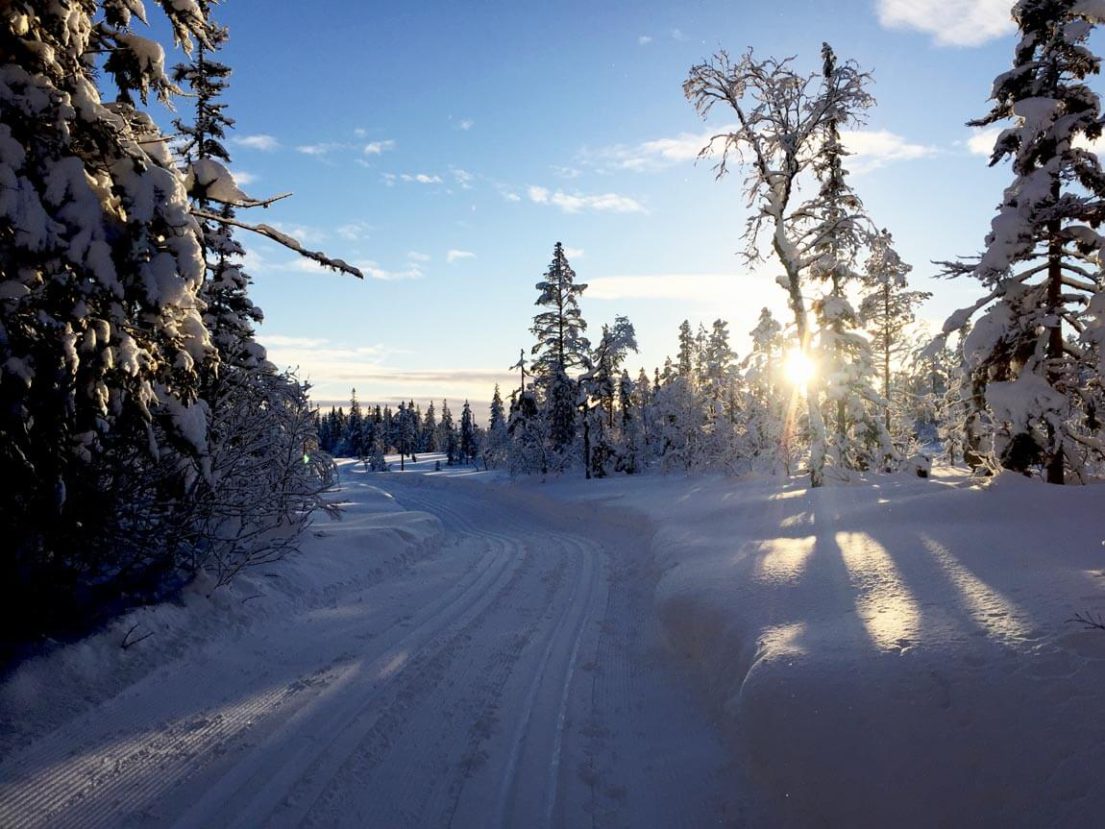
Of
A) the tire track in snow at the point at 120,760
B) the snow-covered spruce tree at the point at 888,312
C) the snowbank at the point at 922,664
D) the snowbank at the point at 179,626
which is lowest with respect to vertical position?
the tire track in snow at the point at 120,760

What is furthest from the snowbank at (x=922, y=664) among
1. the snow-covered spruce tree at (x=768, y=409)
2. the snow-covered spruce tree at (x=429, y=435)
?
the snow-covered spruce tree at (x=429, y=435)

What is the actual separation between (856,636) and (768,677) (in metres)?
0.94

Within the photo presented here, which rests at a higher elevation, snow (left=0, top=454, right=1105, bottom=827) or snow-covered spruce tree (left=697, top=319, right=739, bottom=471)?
snow-covered spruce tree (left=697, top=319, right=739, bottom=471)

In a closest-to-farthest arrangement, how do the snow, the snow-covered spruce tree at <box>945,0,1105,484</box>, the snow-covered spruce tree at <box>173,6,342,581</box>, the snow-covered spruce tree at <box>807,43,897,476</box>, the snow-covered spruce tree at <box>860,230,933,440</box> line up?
the snow < the snow-covered spruce tree at <box>173,6,342,581</box> < the snow-covered spruce tree at <box>945,0,1105,484</box> < the snow-covered spruce tree at <box>807,43,897,476</box> < the snow-covered spruce tree at <box>860,230,933,440</box>

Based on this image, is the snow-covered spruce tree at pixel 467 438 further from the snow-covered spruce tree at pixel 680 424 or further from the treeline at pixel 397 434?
the snow-covered spruce tree at pixel 680 424

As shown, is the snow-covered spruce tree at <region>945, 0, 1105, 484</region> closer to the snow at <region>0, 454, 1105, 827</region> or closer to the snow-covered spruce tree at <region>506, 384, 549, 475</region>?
the snow at <region>0, 454, 1105, 827</region>

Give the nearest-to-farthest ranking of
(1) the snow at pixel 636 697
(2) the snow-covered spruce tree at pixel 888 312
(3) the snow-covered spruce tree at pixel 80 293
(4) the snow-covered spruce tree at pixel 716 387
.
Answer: (1) the snow at pixel 636 697, (3) the snow-covered spruce tree at pixel 80 293, (2) the snow-covered spruce tree at pixel 888 312, (4) the snow-covered spruce tree at pixel 716 387

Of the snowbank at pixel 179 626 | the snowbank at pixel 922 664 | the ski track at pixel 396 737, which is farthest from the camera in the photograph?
the snowbank at pixel 179 626

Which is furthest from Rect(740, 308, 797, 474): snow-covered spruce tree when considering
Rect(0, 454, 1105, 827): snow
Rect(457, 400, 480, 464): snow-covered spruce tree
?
Rect(457, 400, 480, 464): snow-covered spruce tree

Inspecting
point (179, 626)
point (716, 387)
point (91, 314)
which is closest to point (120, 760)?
point (179, 626)

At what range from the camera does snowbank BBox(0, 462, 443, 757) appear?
201 inches

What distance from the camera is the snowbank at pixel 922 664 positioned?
3.36 metres

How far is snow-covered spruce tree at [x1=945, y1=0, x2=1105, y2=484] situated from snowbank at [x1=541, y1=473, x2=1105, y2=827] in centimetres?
219

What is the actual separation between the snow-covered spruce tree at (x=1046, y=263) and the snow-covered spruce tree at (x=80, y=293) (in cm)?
1318
